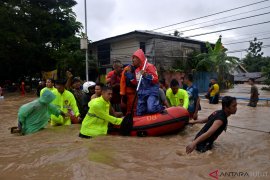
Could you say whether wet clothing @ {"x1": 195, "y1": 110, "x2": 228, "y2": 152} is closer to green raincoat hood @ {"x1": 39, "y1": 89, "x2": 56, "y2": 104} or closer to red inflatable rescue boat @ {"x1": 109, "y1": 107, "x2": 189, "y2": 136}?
red inflatable rescue boat @ {"x1": 109, "y1": 107, "x2": 189, "y2": 136}

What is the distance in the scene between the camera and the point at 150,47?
74.2ft

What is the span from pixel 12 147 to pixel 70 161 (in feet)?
5.61

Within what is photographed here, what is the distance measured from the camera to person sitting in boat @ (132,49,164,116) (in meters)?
6.18

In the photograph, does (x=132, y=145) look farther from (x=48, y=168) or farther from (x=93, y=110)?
(x=48, y=168)

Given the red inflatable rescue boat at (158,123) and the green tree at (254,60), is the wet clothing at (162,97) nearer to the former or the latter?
the red inflatable rescue boat at (158,123)

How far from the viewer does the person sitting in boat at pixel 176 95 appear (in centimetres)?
703

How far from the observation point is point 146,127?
19.6ft

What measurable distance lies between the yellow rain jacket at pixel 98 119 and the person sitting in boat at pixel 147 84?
789 mm

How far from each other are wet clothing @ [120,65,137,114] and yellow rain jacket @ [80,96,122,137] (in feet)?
2.81

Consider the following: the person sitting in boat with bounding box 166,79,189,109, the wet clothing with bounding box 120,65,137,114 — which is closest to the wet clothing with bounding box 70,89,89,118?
the wet clothing with bounding box 120,65,137,114

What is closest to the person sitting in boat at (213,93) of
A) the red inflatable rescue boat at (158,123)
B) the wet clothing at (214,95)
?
the wet clothing at (214,95)

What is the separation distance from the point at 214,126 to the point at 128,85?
8.43 feet

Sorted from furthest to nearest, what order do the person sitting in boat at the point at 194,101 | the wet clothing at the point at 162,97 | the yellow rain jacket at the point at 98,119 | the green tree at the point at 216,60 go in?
the green tree at the point at 216,60 → the person sitting in boat at the point at 194,101 → the wet clothing at the point at 162,97 → the yellow rain jacket at the point at 98,119

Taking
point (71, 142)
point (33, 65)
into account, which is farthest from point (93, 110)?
point (33, 65)
